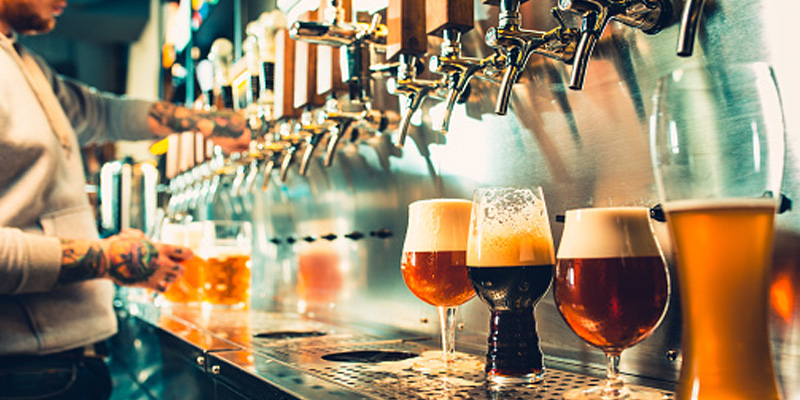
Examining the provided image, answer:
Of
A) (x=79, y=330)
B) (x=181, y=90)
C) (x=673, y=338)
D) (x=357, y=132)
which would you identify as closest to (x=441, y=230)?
(x=673, y=338)

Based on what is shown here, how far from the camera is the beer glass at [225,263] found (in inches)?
87.6

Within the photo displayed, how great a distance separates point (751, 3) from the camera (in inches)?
36.7

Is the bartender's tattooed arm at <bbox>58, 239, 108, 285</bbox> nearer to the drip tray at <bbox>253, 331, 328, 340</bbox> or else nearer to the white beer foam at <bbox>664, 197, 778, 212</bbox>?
the drip tray at <bbox>253, 331, 328, 340</bbox>

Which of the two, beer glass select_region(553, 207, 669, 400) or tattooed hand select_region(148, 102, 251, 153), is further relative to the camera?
tattooed hand select_region(148, 102, 251, 153)

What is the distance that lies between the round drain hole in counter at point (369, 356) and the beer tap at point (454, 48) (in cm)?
44

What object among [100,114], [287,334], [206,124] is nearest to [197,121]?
[206,124]

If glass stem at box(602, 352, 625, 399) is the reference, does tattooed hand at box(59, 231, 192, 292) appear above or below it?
above

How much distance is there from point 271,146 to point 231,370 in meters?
1.07

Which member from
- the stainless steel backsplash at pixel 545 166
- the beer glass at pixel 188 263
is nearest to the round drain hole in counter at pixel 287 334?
the stainless steel backsplash at pixel 545 166

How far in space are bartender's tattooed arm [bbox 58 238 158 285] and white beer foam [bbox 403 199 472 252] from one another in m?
0.89

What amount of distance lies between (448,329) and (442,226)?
192 mm

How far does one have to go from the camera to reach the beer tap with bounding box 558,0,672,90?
948mm

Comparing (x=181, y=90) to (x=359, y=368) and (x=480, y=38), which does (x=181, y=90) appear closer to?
(x=480, y=38)

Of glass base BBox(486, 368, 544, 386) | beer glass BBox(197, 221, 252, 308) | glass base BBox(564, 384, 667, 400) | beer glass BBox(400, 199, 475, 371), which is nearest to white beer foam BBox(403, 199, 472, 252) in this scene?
beer glass BBox(400, 199, 475, 371)
